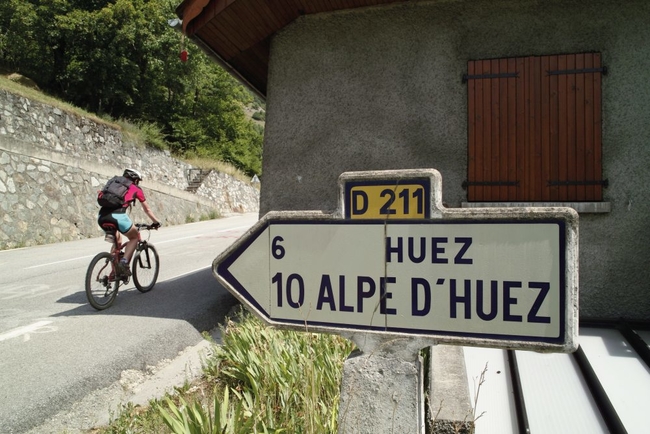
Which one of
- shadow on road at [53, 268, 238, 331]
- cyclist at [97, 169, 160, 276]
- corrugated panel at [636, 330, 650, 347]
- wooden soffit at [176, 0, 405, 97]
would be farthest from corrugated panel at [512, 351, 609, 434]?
cyclist at [97, 169, 160, 276]

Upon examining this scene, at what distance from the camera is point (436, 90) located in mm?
4707

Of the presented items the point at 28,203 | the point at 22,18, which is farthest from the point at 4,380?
the point at 22,18

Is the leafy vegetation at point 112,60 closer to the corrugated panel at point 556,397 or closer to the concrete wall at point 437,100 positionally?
the concrete wall at point 437,100

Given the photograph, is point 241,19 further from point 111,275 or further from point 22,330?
point 22,330

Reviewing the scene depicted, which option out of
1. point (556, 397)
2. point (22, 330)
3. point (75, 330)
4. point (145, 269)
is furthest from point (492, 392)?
point (145, 269)

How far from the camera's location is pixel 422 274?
4.28 feet

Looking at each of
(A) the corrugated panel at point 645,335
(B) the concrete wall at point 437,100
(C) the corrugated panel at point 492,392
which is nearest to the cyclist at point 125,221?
(B) the concrete wall at point 437,100

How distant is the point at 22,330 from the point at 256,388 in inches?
139

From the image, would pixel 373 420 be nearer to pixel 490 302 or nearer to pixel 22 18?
pixel 490 302

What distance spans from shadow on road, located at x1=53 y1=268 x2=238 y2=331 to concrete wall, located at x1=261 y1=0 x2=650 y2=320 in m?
1.59

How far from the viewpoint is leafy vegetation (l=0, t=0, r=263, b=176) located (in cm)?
2475

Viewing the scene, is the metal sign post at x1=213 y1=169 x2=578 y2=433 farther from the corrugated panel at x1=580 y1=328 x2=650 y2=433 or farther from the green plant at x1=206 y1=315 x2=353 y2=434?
the corrugated panel at x1=580 y1=328 x2=650 y2=433

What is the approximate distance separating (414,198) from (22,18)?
3054cm

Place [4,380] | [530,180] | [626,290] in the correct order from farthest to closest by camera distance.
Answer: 1. [530,180]
2. [626,290]
3. [4,380]
